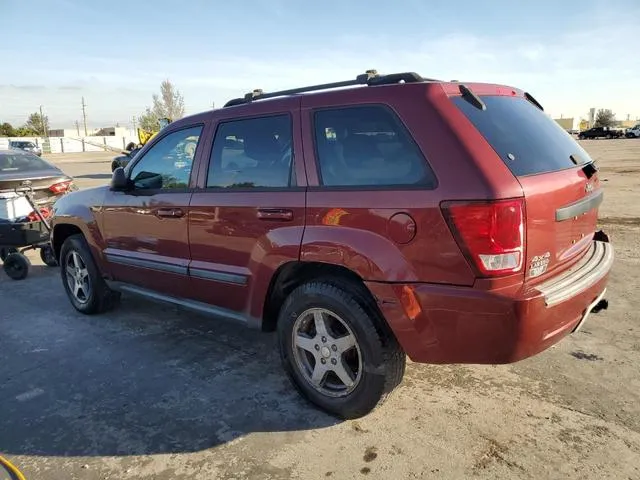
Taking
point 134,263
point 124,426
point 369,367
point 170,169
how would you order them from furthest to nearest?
point 134,263 < point 170,169 < point 124,426 < point 369,367

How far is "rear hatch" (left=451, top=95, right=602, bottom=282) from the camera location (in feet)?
8.39

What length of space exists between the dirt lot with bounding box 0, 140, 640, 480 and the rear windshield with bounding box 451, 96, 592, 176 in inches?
58.4

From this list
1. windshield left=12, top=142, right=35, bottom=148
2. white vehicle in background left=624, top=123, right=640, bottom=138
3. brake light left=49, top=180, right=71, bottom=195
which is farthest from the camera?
white vehicle in background left=624, top=123, right=640, bottom=138

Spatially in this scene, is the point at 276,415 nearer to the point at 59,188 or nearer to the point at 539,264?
the point at 539,264

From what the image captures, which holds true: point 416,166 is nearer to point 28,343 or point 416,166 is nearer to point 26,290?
point 28,343

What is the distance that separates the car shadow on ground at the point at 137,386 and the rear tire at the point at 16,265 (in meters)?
1.70

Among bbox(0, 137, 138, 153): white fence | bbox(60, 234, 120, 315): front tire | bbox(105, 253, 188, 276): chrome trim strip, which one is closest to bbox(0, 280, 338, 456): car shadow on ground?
bbox(60, 234, 120, 315): front tire

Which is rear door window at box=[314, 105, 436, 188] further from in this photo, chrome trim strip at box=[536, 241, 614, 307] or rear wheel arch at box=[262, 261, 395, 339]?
chrome trim strip at box=[536, 241, 614, 307]

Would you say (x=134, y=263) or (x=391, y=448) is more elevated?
(x=134, y=263)

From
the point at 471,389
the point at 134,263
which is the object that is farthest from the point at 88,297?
the point at 471,389

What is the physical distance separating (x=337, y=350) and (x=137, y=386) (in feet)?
5.05

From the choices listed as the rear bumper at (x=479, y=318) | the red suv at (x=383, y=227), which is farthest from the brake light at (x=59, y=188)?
the rear bumper at (x=479, y=318)

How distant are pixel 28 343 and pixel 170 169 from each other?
2035mm

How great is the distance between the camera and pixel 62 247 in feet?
17.5
